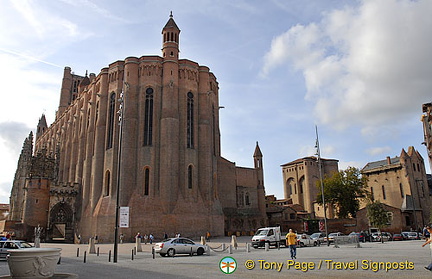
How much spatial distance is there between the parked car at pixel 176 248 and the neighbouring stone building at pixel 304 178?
60352 mm

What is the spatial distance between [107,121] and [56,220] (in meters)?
15.8

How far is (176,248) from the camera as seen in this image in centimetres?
2244

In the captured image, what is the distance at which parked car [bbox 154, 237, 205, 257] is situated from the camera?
2215cm

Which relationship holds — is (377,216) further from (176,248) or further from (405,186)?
(176,248)

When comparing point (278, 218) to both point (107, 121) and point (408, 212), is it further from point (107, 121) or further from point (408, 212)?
point (107, 121)

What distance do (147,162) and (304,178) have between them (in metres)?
53.3

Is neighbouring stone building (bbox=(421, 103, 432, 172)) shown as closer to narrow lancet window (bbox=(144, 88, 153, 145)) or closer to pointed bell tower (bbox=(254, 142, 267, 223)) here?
pointed bell tower (bbox=(254, 142, 267, 223))

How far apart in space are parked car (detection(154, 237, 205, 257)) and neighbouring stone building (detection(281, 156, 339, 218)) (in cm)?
6035

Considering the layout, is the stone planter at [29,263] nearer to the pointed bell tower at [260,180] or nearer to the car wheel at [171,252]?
the car wheel at [171,252]

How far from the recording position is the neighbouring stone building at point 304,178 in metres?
83.0

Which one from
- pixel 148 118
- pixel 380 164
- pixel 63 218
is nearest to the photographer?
pixel 148 118

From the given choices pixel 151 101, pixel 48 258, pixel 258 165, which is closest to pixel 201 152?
pixel 151 101

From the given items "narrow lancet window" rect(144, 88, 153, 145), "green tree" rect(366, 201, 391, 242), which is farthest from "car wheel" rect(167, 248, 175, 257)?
"green tree" rect(366, 201, 391, 242)

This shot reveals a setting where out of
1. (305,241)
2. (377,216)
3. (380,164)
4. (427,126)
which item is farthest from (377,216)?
(380,164)
